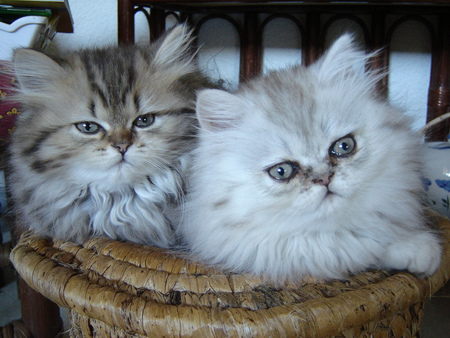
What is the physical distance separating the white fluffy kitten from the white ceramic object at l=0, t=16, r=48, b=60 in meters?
0.87

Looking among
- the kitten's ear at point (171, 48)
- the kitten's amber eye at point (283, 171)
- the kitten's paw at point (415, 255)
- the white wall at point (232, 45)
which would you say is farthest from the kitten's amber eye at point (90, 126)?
the white wall at point (232, 45)

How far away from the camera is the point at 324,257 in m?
0.90

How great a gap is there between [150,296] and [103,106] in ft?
1.77

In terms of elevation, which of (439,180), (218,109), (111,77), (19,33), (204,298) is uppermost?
(19,33)

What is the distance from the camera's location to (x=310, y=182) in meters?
0.82

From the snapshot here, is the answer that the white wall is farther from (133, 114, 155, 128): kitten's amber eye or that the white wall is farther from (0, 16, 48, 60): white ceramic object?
(133, 114, 155, 128): kitten's amber eye

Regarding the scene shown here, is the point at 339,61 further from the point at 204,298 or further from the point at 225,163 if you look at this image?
the point at 204,298

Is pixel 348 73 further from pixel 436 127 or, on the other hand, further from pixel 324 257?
pixel 436 127

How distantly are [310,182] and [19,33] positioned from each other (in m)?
1.25

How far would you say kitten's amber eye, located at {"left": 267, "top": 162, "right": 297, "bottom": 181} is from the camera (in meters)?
0.85

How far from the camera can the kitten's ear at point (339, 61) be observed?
3.22ft

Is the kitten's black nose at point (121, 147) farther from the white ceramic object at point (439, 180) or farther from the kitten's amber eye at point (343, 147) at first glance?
the white ceramic object at point (439, 180)

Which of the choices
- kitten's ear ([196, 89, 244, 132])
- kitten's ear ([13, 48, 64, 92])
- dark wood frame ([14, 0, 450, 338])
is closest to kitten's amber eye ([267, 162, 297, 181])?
kitten's ear ([196, 89, 244, 132])

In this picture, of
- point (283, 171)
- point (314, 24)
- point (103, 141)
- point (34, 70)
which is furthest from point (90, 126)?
point (314, 24)
